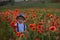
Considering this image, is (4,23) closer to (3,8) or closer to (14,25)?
(14,25)

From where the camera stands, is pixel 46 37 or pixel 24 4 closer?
pixel 46 37

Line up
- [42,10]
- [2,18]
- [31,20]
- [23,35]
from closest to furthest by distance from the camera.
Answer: [23,35]
[31,20]
[2,18]
[42,10]

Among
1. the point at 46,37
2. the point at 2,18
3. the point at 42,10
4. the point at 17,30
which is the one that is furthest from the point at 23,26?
the point at 42,10

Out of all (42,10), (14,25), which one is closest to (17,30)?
(14,25)

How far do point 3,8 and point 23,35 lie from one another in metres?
0.62

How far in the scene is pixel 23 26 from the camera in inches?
47.2

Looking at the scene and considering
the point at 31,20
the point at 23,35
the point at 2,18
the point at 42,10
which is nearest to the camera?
the point at 23,35

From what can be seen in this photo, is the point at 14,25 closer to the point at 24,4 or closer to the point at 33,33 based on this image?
the point at 33,33

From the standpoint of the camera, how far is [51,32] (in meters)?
1.14

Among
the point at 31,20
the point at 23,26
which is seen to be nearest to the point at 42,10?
the point at 31,20

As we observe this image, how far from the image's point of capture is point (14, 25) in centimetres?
119

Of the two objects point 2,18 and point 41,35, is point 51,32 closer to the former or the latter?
point 41,35

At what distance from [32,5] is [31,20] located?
1.22ft

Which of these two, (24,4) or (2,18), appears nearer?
(2,18)
